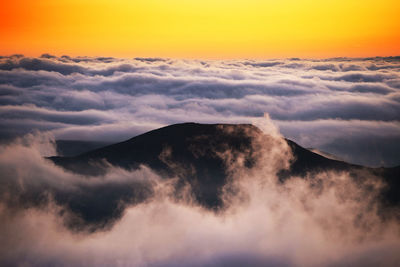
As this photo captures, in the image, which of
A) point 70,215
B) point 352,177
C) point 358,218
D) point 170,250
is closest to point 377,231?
point 358,218

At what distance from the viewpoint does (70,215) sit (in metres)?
140

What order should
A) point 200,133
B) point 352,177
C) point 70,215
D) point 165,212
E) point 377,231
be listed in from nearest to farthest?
point 377,231 < point 70,215 < point 352,177 < point 200,133 < point 165,212

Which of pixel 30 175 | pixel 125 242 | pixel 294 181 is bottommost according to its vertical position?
pixel 125 242

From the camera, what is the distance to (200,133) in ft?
568

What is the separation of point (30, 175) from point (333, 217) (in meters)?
152

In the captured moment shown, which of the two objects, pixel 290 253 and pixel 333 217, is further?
pixel 290 253

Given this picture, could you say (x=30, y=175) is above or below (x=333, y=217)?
below

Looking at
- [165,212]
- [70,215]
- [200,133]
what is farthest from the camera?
[165,212]

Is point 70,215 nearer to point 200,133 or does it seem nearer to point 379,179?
point 200,133

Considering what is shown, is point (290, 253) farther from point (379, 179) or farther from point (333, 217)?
point (379, 179)

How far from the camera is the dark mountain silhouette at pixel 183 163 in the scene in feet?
480

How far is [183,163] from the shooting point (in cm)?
16150

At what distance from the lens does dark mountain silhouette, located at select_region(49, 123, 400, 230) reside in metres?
146

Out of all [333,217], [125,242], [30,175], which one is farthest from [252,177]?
[30,175]
